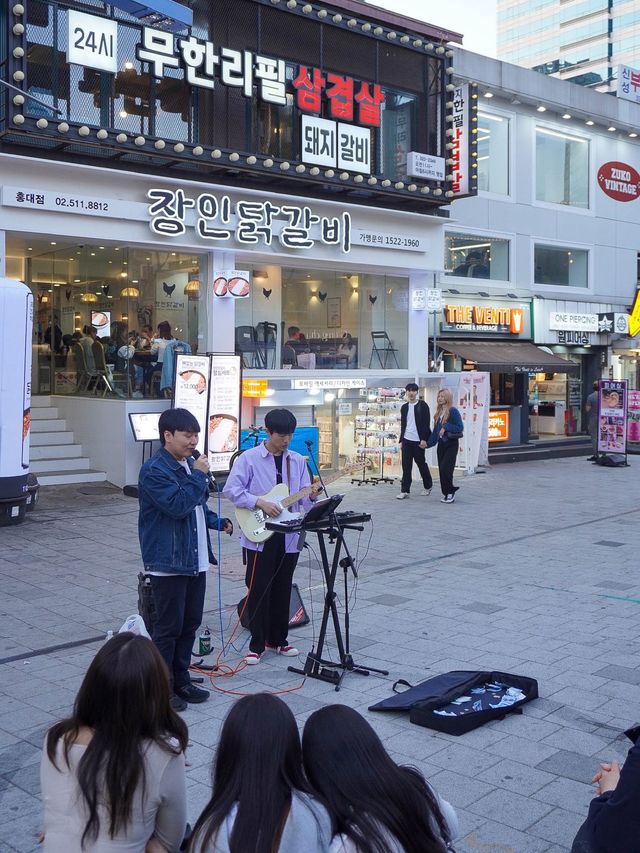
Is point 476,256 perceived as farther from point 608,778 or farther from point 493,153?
point 608,778

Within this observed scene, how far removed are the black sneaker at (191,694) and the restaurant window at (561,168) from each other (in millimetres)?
19519

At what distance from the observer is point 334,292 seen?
1812 cm

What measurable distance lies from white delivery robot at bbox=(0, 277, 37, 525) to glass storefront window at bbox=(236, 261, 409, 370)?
563 cm

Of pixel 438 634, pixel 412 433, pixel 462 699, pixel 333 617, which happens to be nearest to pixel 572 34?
pixel 412 433

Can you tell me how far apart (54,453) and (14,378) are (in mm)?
4468

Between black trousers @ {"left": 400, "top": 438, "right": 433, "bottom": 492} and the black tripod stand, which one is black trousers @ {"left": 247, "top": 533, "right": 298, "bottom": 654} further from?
black trousers @ {"left": 400, "top": 438, "right": 433, "bottom": 492}

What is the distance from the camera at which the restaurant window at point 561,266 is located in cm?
2269

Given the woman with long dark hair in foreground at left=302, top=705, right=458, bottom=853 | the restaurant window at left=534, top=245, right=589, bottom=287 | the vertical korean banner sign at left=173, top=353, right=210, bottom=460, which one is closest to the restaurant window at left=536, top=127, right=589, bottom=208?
the restaurant window at left=534, top=245, right=589, bottom=287

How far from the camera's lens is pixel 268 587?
6.35 meters

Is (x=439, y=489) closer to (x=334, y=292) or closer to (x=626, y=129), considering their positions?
(x=334, y=292)

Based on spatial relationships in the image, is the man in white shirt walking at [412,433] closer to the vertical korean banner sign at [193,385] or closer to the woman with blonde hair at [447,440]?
the woman with blonde hair at [447,440]

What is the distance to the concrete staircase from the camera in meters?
14.8

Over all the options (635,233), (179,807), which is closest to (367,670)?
(179,807)

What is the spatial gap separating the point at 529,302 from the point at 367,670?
17.4 metres
